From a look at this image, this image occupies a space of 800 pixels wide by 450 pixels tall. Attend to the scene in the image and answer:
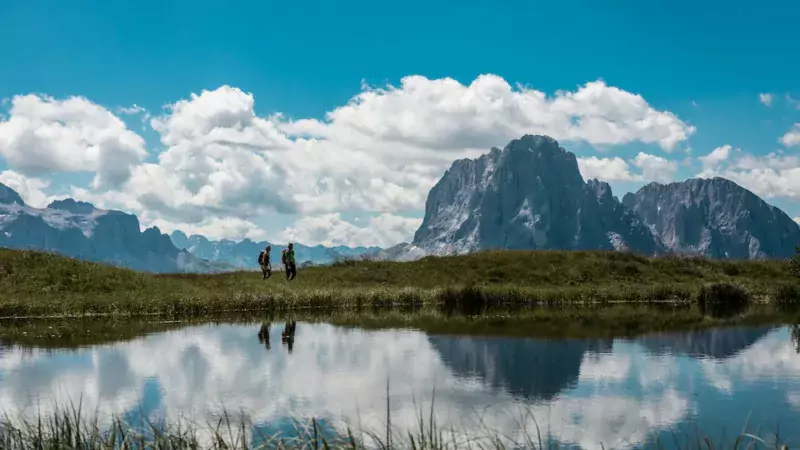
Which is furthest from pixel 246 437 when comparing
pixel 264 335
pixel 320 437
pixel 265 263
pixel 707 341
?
pixel 265 263

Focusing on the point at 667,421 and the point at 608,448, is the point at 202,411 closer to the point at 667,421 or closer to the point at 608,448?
the point at 608,448

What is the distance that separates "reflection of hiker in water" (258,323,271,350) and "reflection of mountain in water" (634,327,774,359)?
19.3m

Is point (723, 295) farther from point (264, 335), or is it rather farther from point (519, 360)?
point (264, 335)

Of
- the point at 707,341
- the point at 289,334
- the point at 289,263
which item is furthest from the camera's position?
the point at 289,263

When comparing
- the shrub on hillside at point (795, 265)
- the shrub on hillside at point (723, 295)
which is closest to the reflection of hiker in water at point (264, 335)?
the shrub on hillside at point (723, 295)

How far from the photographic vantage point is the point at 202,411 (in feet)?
72.8

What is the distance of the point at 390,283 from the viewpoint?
73.6 m

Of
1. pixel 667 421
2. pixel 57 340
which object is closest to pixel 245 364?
pixel 57 340

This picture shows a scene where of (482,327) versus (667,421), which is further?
(482,327)

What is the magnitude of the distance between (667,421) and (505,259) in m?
62.0

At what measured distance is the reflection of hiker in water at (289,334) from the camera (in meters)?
38.3

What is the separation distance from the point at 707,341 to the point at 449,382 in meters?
19.0

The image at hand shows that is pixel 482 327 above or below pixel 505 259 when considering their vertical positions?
below

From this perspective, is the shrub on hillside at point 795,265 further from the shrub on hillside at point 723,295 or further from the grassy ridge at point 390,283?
the shrub on hillside at point 723,295
